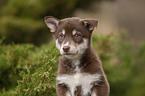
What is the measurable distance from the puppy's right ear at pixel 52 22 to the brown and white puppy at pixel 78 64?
0.5 inches

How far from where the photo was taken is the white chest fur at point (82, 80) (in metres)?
2.08

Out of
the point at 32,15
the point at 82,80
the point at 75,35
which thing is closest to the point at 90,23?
the point at 75,35

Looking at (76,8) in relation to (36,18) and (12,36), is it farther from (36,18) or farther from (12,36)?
(12,36)

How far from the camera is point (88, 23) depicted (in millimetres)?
2176

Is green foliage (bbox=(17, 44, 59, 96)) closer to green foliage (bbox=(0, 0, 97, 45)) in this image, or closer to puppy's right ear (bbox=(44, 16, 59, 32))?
puppy's right ear (bbox=(44, 16, 59, 32))

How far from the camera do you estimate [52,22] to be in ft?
7.58

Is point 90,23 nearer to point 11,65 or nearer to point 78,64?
point 78,64

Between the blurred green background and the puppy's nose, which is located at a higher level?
the puppy's nose

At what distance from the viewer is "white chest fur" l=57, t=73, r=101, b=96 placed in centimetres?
208

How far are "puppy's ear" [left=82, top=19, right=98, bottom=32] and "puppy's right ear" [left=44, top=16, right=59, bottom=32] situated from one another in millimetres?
305

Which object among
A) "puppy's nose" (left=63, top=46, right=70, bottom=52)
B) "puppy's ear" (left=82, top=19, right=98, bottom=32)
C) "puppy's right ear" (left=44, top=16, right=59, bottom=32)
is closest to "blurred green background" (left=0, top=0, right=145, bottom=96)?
"puppy's right ear" (left=44, top=16, right=59, bottom=32)

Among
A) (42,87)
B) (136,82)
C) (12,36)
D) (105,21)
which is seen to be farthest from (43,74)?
(105,21)

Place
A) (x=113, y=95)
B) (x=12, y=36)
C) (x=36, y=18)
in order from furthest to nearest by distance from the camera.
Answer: (x=36, y=18) < (x=12, y=36) < (x=113, y=95)

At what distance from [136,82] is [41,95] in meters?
3.54
